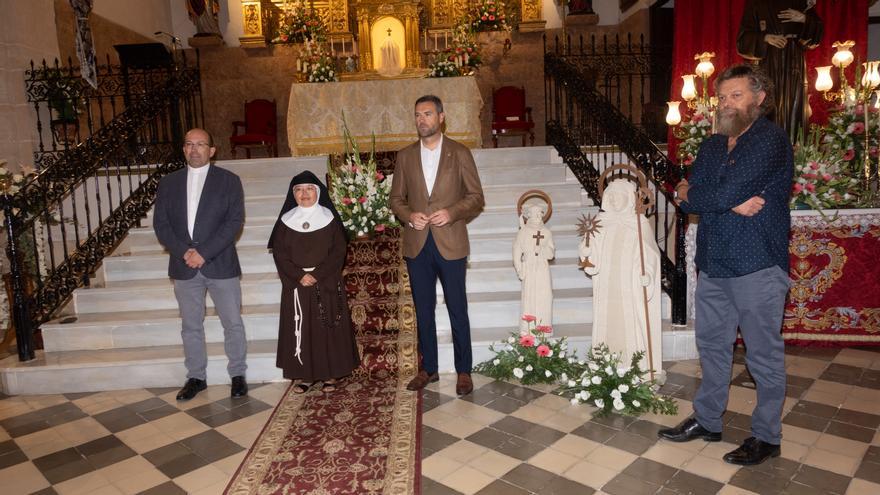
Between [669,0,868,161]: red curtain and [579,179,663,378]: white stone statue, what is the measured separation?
550 cm

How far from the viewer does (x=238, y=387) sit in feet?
15.1

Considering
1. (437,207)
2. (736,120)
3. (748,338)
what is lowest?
(748,338)

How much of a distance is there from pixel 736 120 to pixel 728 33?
6988mm

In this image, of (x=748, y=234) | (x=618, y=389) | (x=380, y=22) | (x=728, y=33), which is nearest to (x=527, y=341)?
(x=618, y=389)

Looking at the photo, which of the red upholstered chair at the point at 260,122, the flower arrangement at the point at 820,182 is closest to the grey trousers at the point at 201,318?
the flower arrangement at the point at 820,182

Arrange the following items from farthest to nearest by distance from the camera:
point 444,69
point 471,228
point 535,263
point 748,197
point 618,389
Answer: point 444,69, point 471,228, point 535,263, point 618,389, point 748,197

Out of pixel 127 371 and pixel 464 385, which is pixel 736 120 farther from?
pixel 127 371

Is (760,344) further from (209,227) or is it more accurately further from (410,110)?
(410,110)

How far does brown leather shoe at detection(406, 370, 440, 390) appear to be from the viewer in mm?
4512

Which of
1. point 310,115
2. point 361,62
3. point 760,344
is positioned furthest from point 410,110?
point 760,344

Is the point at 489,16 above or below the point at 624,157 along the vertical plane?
above

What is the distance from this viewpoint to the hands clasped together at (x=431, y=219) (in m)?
4.03

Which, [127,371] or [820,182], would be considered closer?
[127,371]

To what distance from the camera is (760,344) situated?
3154 millimetres
